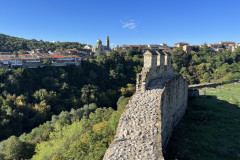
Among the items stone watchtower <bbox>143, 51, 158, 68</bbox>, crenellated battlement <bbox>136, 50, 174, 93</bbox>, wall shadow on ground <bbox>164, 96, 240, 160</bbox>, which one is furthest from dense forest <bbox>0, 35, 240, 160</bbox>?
stone watchtower <bbox>143, 51, 158, 68</bbox>

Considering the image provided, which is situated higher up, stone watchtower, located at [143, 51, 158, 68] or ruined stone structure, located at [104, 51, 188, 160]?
stone watchtower, located at [143, 51, 158, 68]

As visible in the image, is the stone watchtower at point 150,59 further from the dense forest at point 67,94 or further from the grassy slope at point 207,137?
the dense forest at point 67,94

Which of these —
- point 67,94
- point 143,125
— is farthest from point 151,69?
point 67,94

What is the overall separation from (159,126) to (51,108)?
3563cm

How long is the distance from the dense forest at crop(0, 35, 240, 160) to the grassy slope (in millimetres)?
4408

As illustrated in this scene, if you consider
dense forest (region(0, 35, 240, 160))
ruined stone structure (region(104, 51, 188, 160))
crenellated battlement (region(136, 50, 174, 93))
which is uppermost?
crenellated battlement (region(136, 50, 174, 93))

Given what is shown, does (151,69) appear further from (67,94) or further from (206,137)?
(67,94)

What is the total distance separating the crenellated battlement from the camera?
29.9ft

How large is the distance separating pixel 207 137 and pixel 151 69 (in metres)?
5.25

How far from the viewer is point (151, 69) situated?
396 inches

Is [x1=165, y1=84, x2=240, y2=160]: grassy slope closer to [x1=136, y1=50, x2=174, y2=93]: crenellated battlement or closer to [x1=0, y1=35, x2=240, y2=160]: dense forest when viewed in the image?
[x1=136, y1=50, x2=174, y2=93]: crenellated battlement

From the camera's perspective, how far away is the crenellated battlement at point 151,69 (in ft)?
29.9

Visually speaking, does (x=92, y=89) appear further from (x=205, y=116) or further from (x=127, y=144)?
(x=127, y=144)

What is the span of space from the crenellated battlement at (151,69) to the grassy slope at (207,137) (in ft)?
11.4
